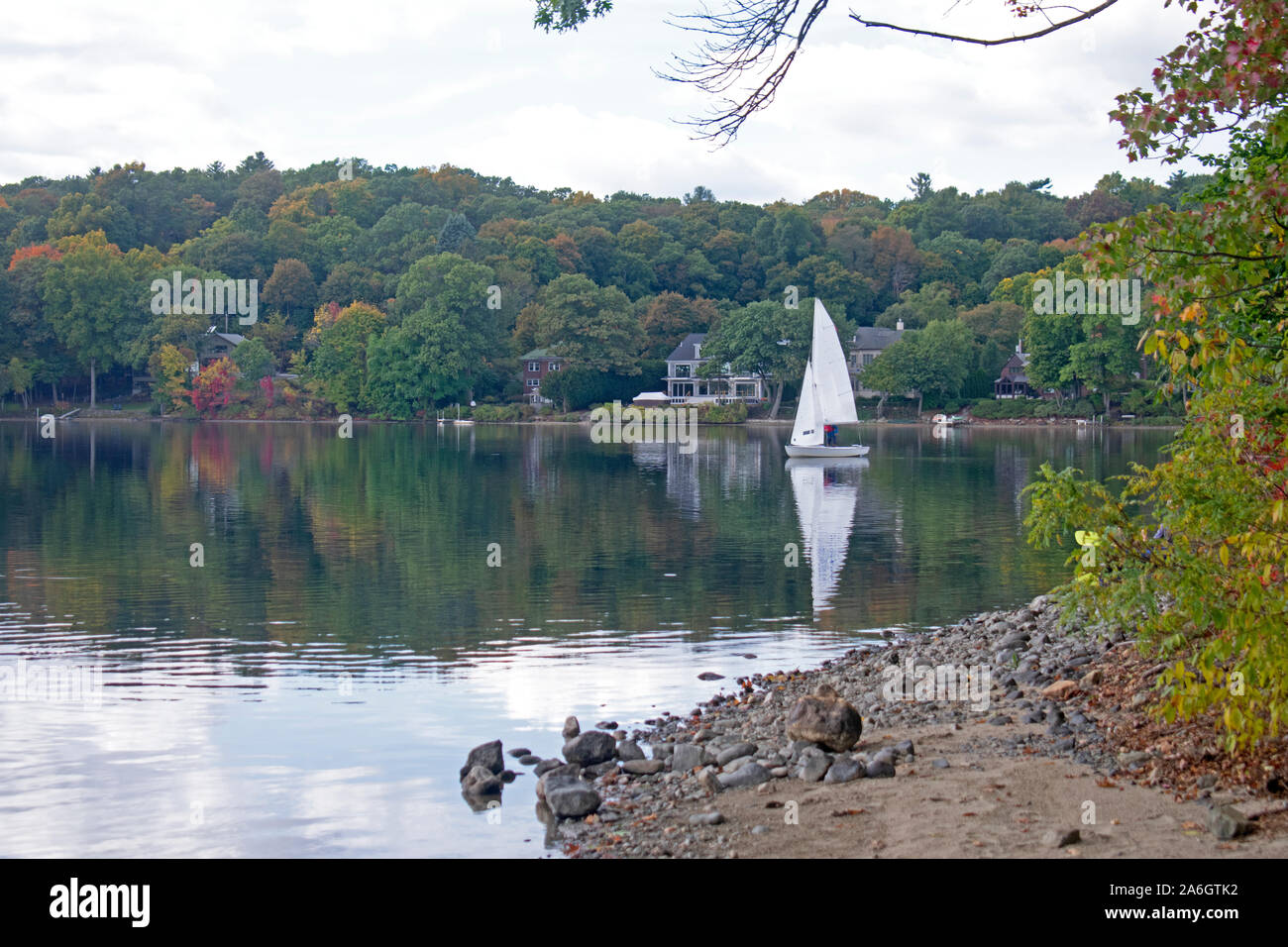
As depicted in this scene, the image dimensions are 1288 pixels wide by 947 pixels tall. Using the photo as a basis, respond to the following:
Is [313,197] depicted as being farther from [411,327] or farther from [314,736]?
[314,736]

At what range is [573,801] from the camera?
11.4 metres

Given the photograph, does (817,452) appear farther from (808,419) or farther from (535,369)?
(535,369)

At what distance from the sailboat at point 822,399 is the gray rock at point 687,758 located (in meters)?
58.9

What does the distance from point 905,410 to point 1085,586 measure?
119669 mm

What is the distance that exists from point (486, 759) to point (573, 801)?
6.19ft

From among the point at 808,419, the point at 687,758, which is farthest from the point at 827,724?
the point at 808,419

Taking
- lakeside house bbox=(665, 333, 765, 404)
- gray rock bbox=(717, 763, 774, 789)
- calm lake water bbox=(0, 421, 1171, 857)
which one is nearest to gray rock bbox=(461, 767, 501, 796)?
calm lake water bbox=(0, 421, 1171, 857)

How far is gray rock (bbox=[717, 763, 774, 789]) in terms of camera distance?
11305mm

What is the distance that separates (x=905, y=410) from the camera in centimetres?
12750

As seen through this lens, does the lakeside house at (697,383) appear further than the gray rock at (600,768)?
Yes

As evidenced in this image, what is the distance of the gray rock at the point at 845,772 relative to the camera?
1102 cm

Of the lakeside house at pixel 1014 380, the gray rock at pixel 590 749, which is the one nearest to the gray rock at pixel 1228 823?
the gray rock at pixel 590 749

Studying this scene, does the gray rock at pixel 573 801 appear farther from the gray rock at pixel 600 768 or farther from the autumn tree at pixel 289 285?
the autumn tree at pixel 289 285

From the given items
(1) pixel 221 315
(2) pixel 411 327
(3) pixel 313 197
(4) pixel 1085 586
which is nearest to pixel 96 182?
(3) pixel 313 197
